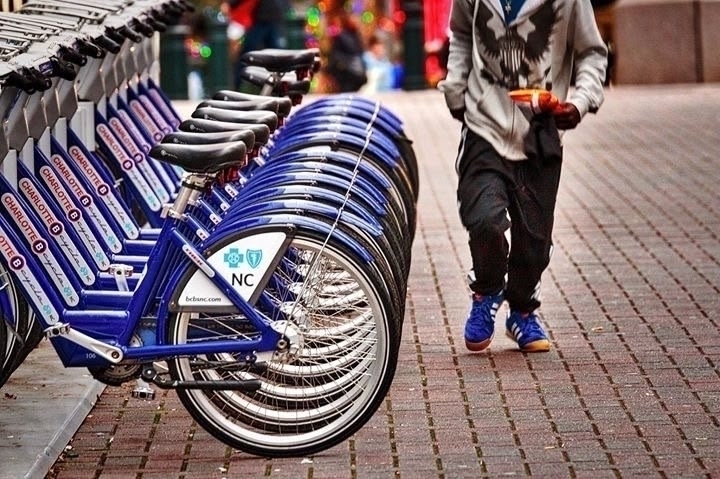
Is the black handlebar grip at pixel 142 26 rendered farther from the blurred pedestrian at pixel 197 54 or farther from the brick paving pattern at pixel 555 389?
the blurred pedestrian at pixel 197 54

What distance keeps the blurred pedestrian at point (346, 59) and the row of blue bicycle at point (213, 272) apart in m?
14.7

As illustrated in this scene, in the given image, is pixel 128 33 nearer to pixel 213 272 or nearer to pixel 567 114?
pixel 567 114

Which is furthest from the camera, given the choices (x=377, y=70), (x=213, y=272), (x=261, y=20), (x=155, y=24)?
(x=377, y=70)

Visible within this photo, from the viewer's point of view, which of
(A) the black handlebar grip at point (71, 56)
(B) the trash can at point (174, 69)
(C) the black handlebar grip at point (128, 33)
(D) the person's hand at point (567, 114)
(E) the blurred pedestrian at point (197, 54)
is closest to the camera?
(A) the black handlebar grip at point (71, 56)

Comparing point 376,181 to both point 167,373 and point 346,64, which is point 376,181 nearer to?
point 167,373

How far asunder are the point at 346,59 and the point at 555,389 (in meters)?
15.0

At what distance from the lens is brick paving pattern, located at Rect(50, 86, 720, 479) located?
599 cm

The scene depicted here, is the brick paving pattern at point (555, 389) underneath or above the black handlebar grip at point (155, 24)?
underneath

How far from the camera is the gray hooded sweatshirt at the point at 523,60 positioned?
7.33m

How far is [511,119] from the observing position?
24.2 feet

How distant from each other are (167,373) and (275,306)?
0.47 metres

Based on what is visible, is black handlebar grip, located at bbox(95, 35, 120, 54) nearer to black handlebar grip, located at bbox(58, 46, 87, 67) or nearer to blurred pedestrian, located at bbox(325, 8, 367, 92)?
black handlebar grip, located at bbox(58, 46, 87, 67)

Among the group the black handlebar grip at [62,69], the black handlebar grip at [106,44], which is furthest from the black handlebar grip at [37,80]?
the black handlebar grip at [106,44]

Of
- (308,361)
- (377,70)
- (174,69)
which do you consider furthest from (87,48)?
(377,70)
